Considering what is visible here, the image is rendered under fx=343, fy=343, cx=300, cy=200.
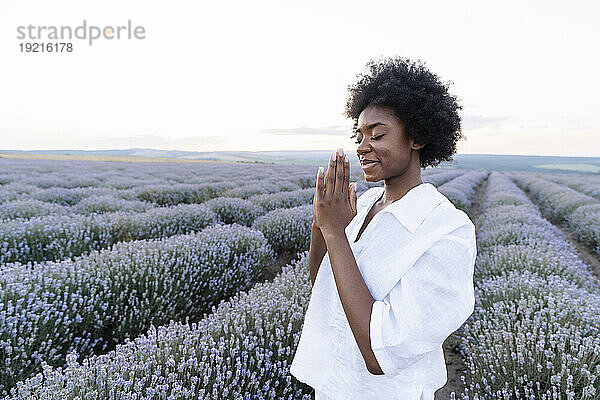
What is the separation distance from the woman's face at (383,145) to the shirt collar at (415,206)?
0.10 metres

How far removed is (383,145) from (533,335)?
1.91m

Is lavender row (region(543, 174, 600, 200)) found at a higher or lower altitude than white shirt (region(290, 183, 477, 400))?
lower

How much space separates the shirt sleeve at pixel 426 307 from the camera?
84 centimetres

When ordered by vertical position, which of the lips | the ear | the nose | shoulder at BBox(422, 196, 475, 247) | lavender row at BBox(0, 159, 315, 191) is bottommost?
lavender row at BBox(0, 159, 315, 191)

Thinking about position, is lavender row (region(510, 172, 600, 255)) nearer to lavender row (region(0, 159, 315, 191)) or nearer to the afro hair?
the afro hair

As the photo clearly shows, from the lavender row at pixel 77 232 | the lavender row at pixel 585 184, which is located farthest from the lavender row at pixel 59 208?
the lavender row at pixel 585 184

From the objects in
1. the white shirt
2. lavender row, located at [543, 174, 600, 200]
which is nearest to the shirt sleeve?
the white shirt

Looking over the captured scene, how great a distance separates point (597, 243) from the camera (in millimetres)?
6961

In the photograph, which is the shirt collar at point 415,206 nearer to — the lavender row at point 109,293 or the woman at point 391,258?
the woman at point 391,258

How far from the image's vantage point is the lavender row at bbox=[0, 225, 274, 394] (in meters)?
2.30

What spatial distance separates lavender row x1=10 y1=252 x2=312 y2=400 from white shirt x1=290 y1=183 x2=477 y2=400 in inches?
26.4

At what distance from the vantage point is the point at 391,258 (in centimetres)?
98

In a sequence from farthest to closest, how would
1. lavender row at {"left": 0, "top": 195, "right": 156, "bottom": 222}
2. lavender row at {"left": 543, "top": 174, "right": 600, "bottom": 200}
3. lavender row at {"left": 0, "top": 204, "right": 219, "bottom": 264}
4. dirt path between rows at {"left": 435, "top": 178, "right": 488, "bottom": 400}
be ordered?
lavender row at {"left": 543, "top": 174, "right": 600, "bottom": 200} < lavender row at {"left": 0, "top": 195, "right": 156, "bottom": 222} < lavender row at {"left": 0, "top": 204, "right": 219, "bottom": 264} < dirt path between rows at {"left": 435, "top": 178, "right": 488, "bottom": 400}

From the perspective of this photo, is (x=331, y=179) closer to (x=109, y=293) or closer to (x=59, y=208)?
(x=109, y=293)
